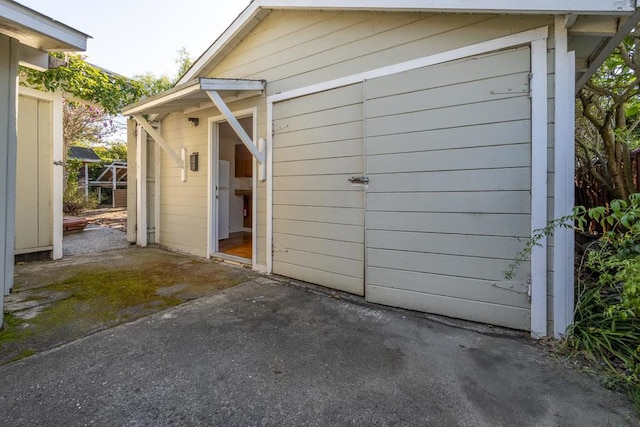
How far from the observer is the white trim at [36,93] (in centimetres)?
401

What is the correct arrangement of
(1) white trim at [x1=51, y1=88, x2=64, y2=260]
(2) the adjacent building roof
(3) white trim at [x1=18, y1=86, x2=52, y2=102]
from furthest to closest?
1. (2) the adjacent building roof
2. (1) white trim at [x1=51, y1=88, x2=64, y2=260]
3. (3) white trim at [x1=18, y1=86, x2=52, y2=102]

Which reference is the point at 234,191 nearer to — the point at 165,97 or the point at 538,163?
the point at 165,97

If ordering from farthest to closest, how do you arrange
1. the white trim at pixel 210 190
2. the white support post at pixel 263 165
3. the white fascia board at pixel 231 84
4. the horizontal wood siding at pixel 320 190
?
the white trim at pixel 210 190 → the white support post at pixel 263 165 → the white fascia board at pixel 231 84 → the horizontal wood siding at pixel 320 190

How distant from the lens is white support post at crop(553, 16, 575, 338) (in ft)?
6.89

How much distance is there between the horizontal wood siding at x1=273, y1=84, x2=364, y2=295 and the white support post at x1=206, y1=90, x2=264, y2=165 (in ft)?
0.78

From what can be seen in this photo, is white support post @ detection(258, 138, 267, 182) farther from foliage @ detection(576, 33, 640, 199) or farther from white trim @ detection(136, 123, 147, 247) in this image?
foliage @ detection(576, 33, 640, 199)

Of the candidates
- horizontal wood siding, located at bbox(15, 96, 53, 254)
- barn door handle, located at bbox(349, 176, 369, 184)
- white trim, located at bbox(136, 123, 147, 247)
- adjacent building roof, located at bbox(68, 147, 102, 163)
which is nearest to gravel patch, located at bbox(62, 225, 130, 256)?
white trim, located at bbox(136, 123, 147, 247)

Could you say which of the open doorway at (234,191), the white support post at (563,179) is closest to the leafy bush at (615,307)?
the white support post at (563,179)

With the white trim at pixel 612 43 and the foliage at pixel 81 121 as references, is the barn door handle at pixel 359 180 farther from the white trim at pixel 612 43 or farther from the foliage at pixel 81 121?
the foliage at pixel 81 121

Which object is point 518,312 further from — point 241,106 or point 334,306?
point 241,106

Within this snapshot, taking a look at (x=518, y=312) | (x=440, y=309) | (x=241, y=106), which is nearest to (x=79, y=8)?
(x=241, y=106)

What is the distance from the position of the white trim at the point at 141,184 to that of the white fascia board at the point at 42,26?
3.24 meters

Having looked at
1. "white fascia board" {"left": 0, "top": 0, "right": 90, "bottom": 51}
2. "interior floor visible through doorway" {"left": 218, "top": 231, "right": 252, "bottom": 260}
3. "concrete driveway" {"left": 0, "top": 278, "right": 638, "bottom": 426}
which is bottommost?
"concrete driveway" {"left": 0, "top": 278, "right": 638, "bottom": 426}

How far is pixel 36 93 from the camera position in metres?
4.17
